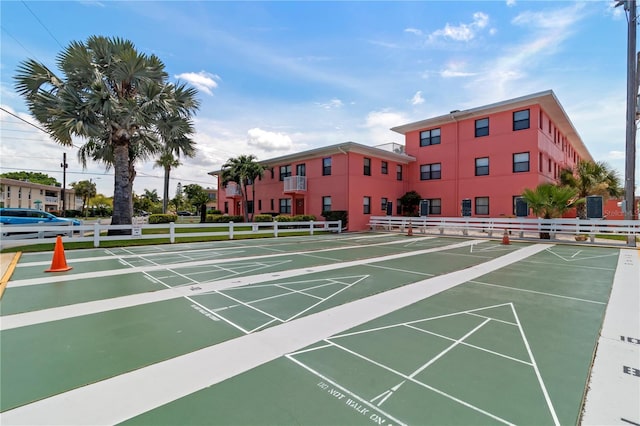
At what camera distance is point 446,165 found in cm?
2358

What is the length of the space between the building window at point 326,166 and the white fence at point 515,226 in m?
5.03

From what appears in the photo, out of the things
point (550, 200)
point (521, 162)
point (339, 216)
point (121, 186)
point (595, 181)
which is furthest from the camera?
point (339, 216)

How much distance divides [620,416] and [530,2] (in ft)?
46.3

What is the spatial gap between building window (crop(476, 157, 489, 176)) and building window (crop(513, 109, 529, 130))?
8.99 ft

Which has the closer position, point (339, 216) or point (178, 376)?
point (178, 376)

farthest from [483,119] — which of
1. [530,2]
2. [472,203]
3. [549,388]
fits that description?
[549,388]

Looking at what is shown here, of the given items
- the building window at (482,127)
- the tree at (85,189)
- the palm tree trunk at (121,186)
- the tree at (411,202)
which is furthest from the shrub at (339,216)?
the tree at (85,189)

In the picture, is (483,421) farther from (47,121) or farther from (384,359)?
(47,121)

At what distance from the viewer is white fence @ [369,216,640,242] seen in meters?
14.5

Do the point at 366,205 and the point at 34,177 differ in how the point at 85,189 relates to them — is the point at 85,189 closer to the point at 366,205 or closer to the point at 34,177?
the point at 34,177

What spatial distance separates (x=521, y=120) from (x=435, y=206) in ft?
26.9

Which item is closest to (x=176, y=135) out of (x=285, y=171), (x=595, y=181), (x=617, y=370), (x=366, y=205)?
(x=285, y=171)

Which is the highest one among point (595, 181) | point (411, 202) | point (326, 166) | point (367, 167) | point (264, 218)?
point (326, 166)

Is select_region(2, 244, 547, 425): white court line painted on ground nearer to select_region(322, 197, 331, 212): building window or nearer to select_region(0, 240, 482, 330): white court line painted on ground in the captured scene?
select_region(0, 240, 482, 330): white court line painted on ground
